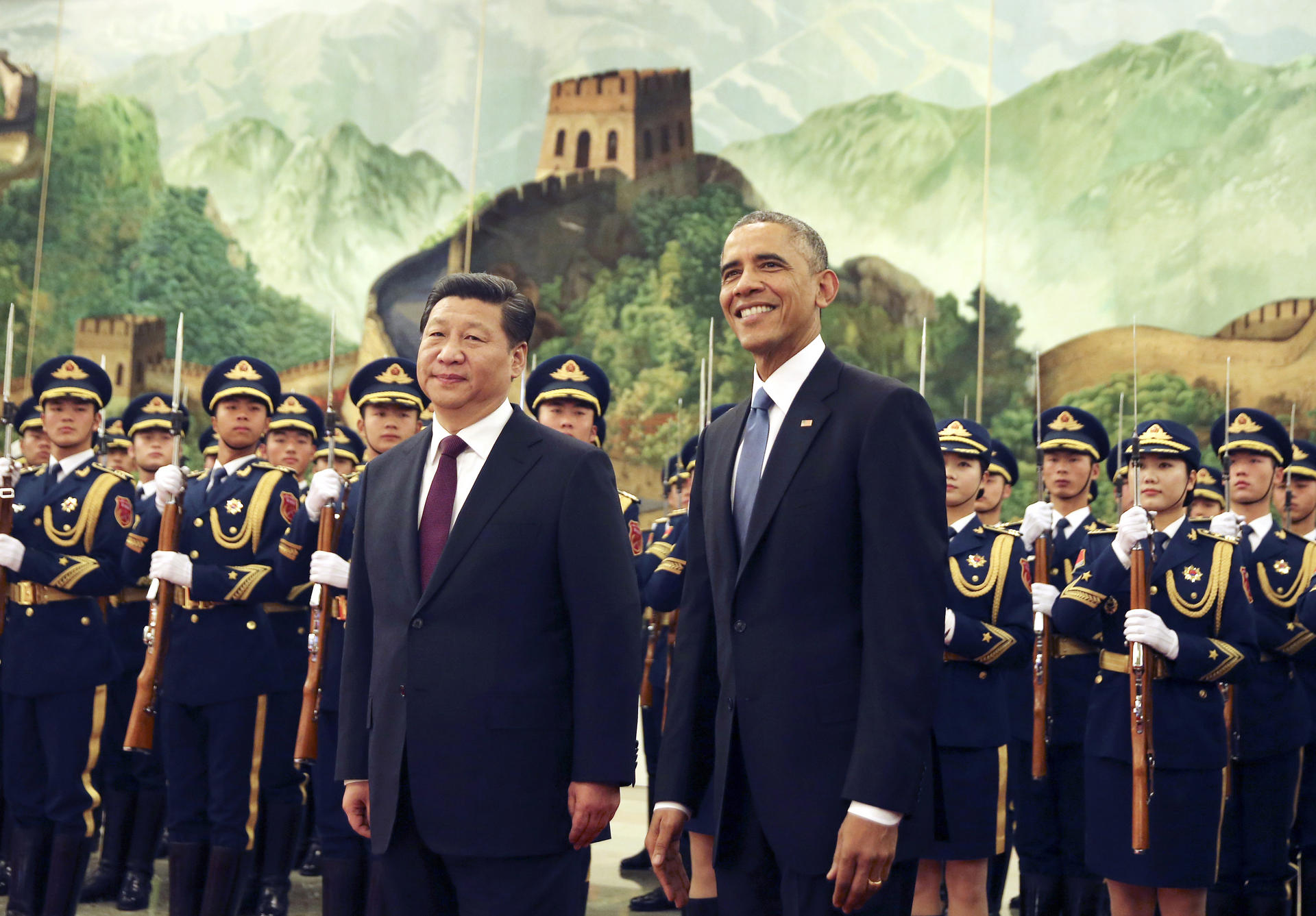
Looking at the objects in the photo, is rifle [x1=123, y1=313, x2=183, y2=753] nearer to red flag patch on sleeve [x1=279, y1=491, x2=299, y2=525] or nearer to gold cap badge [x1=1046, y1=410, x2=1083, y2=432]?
red flag patch on sleeve [x1=279, y1=491, x2=299, y2=525]

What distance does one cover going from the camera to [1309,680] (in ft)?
17.8

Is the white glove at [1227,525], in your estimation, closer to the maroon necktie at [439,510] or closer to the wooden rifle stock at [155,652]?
the maroon necktie at [439,510]

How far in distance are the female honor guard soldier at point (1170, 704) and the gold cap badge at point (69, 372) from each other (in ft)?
13.0

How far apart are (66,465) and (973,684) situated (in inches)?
141

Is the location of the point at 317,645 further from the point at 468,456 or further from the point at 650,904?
the point at 468,456

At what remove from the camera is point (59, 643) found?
5055 millimetres

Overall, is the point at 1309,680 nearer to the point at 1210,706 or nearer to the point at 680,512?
the point at 1210,706

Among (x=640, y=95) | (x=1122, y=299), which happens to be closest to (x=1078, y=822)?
(x=1122, y=299)

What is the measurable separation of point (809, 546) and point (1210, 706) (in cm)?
256

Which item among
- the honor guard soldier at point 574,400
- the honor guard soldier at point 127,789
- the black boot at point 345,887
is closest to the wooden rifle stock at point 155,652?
the honor guard soldier at point 127,789

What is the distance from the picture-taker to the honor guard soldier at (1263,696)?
4785 mm

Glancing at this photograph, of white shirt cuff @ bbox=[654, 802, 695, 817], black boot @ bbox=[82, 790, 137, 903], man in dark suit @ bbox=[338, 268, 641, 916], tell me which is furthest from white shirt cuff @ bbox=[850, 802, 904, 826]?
black boot @ bbox=[82, 790, 137, 903]

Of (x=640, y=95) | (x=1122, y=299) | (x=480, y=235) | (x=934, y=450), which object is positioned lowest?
(x=934, y=450)

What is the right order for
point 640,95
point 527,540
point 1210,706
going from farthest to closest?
point 640,95, point 1210,706, point 527,540
